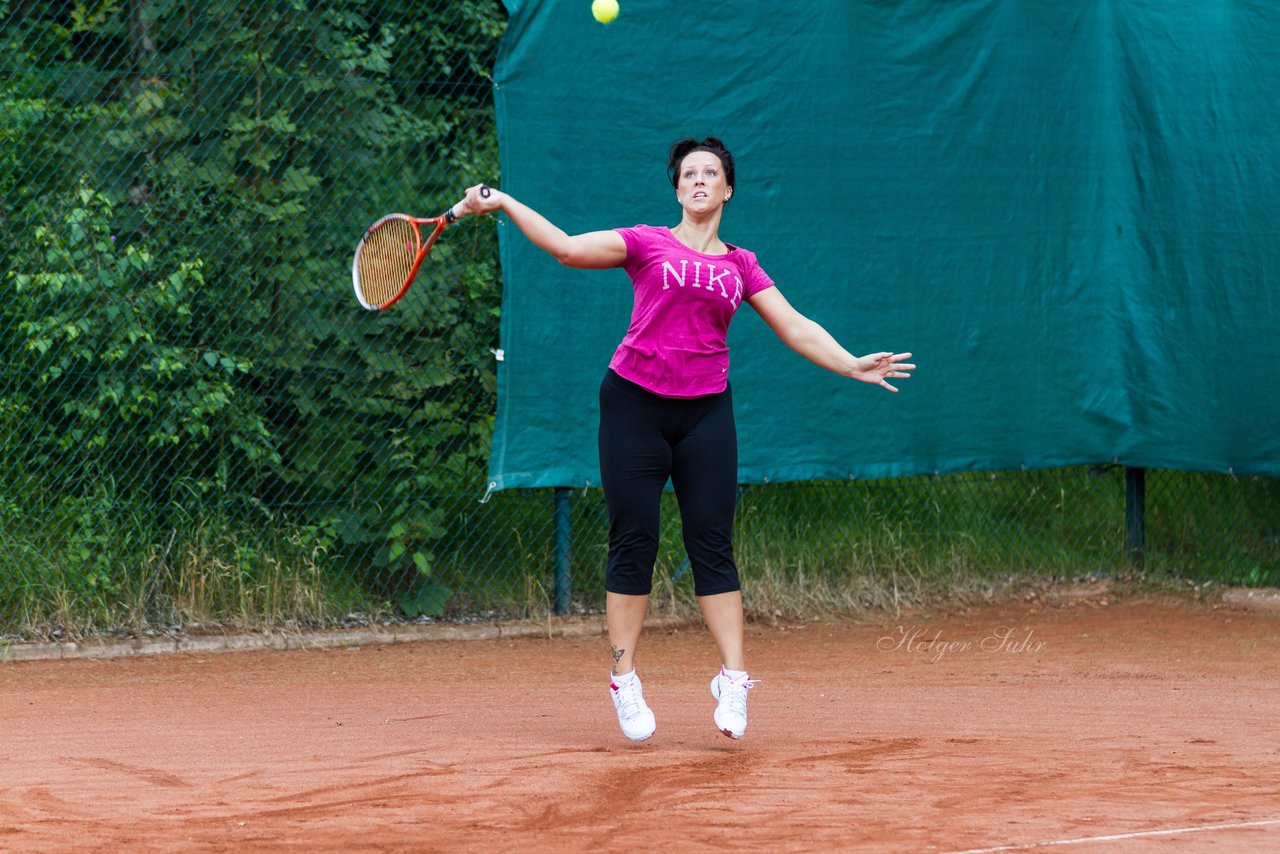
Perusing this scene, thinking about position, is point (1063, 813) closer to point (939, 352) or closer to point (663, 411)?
point (663, 411)

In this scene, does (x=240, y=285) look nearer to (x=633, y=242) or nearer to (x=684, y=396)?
(x=633, y=242)

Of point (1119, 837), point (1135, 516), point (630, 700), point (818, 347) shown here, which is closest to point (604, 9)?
point (818, 347)

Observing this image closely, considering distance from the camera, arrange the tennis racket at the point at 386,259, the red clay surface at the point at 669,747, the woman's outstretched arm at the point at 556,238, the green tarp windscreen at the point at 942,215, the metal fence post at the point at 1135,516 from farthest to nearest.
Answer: the metal fence post at the point at 1135,516 → the green tarp windscreen at the point at 942,215 → the tennis racket at the point at 386,259 → the woman's outstretched arm at the point at 556,238 → the red clay surface at the point at 669,747

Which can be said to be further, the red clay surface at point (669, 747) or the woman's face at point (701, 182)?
the woman's face at point (701, 182)

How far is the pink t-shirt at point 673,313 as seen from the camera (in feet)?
14.4

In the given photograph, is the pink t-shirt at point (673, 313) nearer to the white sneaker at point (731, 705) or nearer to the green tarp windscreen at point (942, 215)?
the white sneaker at point (731, 705)

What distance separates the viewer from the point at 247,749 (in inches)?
177

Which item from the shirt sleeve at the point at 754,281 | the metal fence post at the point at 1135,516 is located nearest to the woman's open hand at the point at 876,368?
the shirt sleeve at the point at 754,281

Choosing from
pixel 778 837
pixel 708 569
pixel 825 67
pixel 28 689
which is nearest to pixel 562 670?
pixel 708 569

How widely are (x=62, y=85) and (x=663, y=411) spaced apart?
3.01m

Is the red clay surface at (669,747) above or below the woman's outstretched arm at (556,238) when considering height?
below

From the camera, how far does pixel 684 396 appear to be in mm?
4457

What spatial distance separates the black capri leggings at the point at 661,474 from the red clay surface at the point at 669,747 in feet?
1.82

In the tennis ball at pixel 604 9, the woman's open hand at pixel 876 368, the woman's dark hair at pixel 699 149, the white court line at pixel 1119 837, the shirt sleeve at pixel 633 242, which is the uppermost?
the tennis ball at pixel 604 9
